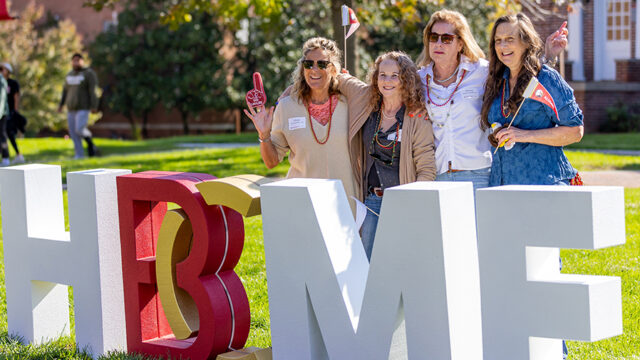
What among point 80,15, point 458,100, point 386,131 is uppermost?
point 80,15

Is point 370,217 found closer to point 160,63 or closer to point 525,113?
point 525,113

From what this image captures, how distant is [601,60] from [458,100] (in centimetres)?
1791

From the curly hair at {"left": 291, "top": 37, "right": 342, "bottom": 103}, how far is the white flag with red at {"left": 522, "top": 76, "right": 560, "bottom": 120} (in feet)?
3.74

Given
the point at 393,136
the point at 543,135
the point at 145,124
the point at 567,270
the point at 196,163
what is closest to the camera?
the point at 543,135

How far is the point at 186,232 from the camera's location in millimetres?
4102

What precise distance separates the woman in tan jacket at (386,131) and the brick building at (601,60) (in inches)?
667

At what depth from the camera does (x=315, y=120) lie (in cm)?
436

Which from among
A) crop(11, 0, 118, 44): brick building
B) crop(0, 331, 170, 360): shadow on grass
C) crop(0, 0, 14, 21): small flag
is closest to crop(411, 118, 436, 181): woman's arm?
crop(0, 331, 170, 360): shadow on grass

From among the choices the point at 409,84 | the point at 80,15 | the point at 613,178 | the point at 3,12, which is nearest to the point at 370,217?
the point at 409,84

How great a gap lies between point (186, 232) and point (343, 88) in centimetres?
118

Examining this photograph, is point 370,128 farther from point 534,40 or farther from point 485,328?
point 485,328

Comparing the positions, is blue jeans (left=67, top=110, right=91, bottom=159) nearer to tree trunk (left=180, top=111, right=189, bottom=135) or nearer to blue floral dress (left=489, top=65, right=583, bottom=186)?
blue floral dress (left=489, top=65, right=583, bottom=186)

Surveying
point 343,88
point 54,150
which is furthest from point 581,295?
point 54,150

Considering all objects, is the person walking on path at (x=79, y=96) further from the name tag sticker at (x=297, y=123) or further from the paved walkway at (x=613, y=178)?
the name tag sticker at (x=297, y=123)
